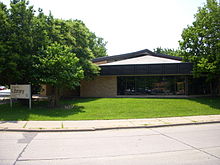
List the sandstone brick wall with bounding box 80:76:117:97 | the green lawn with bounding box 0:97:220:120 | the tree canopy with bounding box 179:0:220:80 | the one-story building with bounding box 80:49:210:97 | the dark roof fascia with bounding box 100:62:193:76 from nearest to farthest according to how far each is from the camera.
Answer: the green lawn with bounding box 0:97:220:120
the tree canopy with bounding box 179:0:220:80
the dark roof fascia with bounding box 100:62:193:76
the one-story building with bounding box 80:49:210:97
the sandstone brick wall with bounding box 80:76:117:97

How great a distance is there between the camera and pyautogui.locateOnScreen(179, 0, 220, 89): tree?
1714 centimetres

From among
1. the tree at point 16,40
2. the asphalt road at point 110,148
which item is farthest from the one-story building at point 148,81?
the asphalt road at point 110,148

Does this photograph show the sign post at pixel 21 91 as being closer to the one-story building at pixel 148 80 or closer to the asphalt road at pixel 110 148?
the asphalt road at pixel 110 148

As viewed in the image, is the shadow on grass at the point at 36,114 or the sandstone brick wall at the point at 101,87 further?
the sandstone brick wall at the point at 101,87

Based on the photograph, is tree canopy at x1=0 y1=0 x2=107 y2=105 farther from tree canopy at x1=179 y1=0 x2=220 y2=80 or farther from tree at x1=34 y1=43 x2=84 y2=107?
tree canopy at x1=179 y1=0 x2=220 y2=80

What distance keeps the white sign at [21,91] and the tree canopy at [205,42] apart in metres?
14.9

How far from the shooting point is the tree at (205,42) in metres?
17.1

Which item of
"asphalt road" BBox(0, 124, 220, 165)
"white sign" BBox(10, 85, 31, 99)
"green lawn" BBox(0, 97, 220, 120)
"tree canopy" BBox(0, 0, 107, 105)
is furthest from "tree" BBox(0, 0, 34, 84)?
"asphalt road" BBox(0, 124, 220, 165)

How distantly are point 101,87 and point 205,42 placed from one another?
12.9 m

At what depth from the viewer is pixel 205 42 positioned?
18531 millimetres

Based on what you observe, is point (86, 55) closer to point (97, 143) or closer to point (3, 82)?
point (3, 82)

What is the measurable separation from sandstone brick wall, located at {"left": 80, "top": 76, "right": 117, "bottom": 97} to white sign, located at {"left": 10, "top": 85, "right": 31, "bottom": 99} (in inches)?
443

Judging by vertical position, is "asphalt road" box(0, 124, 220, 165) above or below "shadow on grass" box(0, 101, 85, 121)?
below

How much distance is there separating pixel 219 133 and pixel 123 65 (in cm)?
1535
